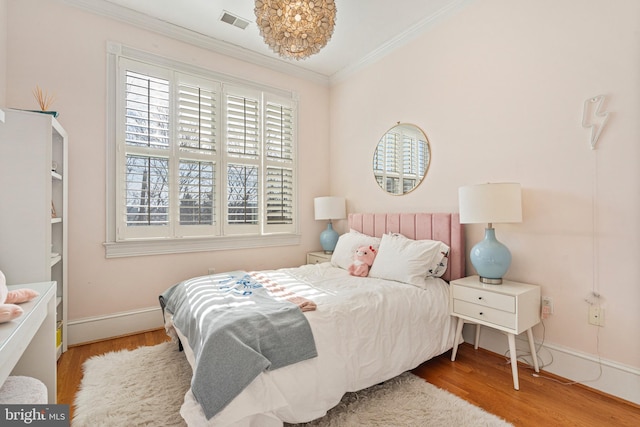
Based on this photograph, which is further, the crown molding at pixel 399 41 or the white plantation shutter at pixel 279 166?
the white plantation shutter at pixel 279 166

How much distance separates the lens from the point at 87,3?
103 inches

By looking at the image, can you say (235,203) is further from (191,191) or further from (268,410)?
(268,410)

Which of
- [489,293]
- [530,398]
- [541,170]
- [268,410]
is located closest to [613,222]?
[541,170]

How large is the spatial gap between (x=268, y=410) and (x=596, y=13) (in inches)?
121

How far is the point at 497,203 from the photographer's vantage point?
2.03 m

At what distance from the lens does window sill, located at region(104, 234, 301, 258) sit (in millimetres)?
2787

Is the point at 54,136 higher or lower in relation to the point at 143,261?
higher

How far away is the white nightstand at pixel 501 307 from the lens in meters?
1.91

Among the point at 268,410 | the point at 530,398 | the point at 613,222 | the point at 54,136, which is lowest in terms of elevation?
the point at 530,398

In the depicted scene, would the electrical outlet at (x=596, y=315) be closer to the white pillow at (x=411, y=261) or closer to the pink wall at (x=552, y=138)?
the pink wall at (x=552, y=138)

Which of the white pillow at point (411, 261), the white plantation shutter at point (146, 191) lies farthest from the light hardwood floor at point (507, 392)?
the white plantation shutter at point (146, 191)

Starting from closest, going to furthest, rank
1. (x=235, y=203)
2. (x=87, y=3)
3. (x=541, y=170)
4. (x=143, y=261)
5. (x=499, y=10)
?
(x=541, y=170)
(x=499, y=10)
(x=87, y=3)
(x=143, y=261)
(x=235, y=203)

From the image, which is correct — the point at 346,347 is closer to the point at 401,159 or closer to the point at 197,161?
the point at 401,159

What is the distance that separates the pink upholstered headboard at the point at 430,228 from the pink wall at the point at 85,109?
6.61 ft
